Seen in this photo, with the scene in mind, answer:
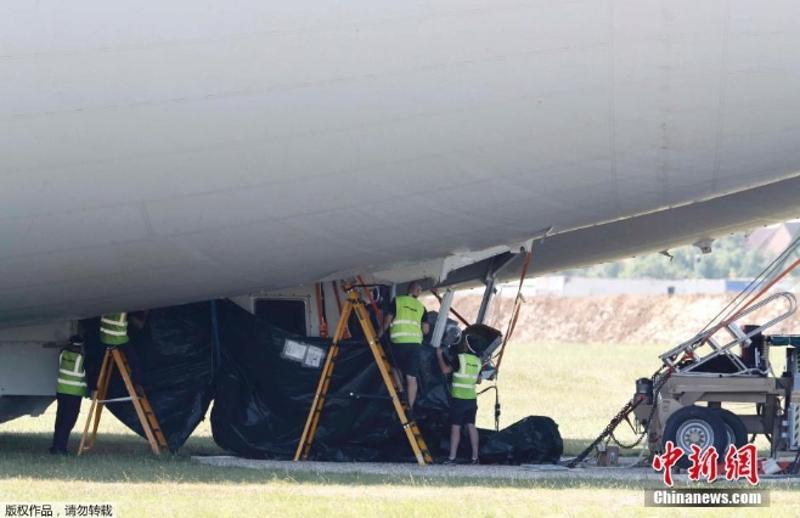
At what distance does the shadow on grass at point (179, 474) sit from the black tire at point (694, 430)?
1.16 metres

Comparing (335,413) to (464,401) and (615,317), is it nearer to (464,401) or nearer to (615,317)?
(464,401)

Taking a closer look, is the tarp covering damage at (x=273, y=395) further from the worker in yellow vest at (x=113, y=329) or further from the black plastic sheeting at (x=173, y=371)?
the worker in yellow vest at (x=113, y=329)

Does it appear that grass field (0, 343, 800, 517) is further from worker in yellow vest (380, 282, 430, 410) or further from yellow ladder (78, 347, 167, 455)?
worker in yellow vest (380, 282, 430, 410)

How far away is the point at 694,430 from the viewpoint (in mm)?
16688

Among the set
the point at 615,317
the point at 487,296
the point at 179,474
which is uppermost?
the point at 615,317

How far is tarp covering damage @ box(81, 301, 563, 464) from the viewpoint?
18000 millimetres

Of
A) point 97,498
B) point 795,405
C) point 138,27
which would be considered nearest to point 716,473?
point 795,405

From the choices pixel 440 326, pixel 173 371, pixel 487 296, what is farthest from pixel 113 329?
pixel 487 296

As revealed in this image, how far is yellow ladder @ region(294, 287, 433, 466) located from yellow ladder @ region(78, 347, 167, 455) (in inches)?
74.7

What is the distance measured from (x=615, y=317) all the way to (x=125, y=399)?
2707 inches

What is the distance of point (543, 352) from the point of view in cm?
5406

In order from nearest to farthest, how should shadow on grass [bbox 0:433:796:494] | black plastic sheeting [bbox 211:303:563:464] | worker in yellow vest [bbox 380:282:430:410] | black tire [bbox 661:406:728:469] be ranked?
shadow on grass [bbox 0:433:796:494]
black tire [bbox 661:406:728:469]
worker in yellow vest [bbox 380:282:430:410]
black plastic sheeting [bbox 211:303:563:464]

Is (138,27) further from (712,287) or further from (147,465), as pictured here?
(712,287)

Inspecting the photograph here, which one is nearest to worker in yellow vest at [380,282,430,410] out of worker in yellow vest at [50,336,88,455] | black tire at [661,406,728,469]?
black tire at [661,406,728,469]
